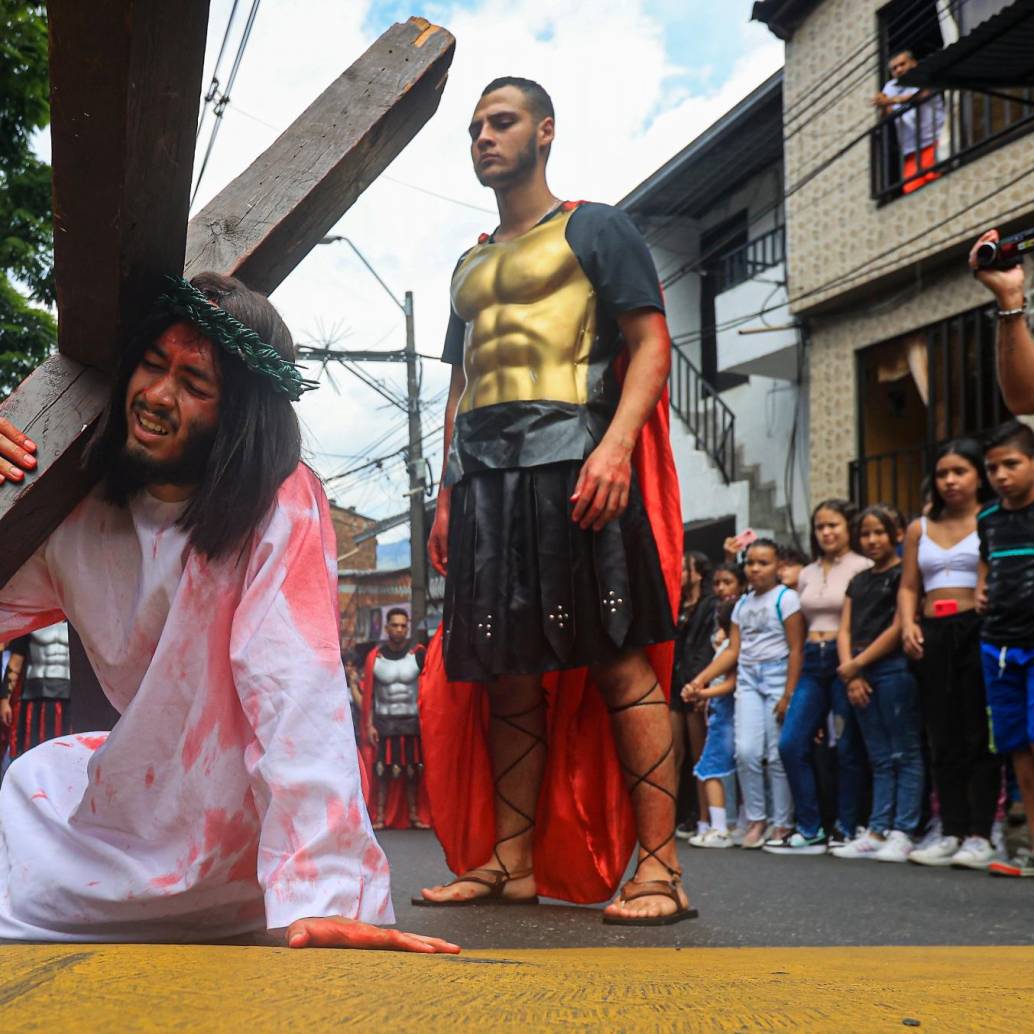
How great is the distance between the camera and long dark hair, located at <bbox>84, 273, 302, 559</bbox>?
2.26 meters

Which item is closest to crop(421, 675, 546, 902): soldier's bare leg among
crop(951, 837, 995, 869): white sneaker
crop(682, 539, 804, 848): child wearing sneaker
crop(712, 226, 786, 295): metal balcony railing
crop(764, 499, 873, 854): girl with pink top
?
crop(951, 837, 995, 869): white sneaker

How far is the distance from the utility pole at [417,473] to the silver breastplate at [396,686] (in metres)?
11.1

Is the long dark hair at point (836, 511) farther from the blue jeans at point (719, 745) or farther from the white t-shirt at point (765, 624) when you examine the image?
the blue jeans at point (719, 745)

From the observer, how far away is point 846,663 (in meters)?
6.54

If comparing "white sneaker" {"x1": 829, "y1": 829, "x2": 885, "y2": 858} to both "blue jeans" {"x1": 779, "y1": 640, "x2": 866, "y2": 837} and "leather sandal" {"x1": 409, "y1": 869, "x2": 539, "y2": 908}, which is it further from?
"leather sandal" {"x1": 409, "y1": 869, "x2": 539, "y2": 908}

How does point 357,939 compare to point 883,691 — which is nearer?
point 357,939

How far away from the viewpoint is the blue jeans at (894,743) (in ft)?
20.1

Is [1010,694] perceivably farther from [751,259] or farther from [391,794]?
[751,259]

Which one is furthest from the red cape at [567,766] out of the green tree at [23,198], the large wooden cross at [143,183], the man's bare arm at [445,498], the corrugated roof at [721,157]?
the corrugated roof at [721,157]

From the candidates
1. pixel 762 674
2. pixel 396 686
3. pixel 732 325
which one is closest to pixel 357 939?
pixel 762 674

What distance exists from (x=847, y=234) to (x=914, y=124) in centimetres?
131

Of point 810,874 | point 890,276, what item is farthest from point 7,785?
point 890,276

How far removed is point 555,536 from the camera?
338cm

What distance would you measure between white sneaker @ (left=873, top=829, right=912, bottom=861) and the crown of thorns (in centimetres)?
434
